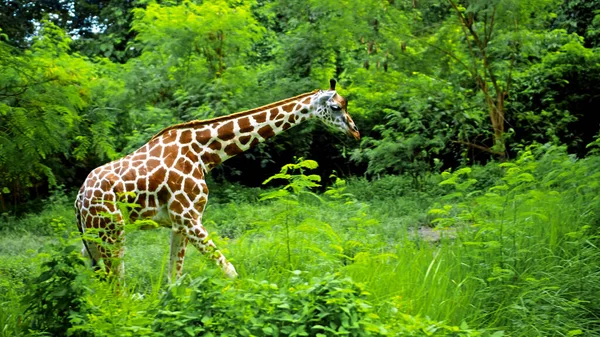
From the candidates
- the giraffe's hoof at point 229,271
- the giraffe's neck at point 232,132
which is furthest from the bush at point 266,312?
the giraffe's neck at point 232,132

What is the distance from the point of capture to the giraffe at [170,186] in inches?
261

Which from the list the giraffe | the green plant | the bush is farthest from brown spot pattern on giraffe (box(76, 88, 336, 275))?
the bush

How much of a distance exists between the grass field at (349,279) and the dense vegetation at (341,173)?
2 centimetres

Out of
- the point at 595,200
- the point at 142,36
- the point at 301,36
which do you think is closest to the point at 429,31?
the point at 301,36

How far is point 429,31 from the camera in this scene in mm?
13234

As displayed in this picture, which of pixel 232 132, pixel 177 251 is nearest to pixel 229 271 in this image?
pixel 177 251

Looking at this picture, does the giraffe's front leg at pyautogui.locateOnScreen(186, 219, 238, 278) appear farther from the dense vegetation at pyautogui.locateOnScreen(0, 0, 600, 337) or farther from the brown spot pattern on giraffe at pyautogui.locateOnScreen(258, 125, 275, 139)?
the brown spot pattern on giraffe at pyautogui.locateOnScreen(258, 125, 275, 139)

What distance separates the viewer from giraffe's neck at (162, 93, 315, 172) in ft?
23.4

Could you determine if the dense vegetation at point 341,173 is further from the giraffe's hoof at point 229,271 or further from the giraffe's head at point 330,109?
the giraffe's head at point 330,109

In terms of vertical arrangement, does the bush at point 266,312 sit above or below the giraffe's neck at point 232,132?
below

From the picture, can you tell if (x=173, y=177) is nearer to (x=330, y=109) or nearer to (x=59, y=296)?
(x=330, y=109)

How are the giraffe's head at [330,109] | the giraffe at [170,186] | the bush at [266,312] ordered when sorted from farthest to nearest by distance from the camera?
the giraffe's head at [330,109], the giraffe at [170,186], the bush at [266,312]

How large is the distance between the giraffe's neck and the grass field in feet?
1.79

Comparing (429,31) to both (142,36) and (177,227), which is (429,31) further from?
(177,227)
